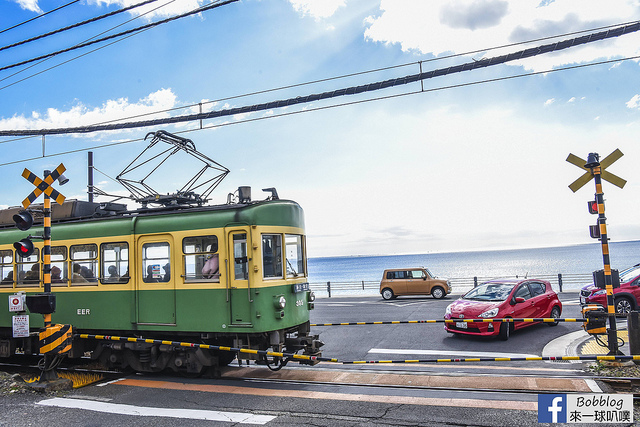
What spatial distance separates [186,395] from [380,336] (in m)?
6.92

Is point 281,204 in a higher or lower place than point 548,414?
higher

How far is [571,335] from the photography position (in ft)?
40.8

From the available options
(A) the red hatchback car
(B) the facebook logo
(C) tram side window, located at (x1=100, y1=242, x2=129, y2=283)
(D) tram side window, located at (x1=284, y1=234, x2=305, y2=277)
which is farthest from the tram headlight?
(A) the red hatchback car

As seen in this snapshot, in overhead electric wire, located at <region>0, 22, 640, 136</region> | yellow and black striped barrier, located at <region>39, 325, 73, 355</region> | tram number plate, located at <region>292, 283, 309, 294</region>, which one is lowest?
yellow and black striped barrier, located at <region>39, 325, 73, 355</region>

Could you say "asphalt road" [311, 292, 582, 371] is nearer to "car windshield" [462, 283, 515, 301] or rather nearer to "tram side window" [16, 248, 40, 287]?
"car windshield" [462, 283, 515, 301]

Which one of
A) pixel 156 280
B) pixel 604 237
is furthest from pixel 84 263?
pixel 604 237

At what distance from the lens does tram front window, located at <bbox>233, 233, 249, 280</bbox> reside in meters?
8.63

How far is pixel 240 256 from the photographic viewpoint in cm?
869

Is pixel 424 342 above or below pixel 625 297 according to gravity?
below

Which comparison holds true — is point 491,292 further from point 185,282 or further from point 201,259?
point 185,282

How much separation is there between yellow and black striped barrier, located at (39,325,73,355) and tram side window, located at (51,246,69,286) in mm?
1473

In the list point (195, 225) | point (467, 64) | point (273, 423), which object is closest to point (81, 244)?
point (195, 225)

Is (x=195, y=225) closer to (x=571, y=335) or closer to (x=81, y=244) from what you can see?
(x=81, y=244)

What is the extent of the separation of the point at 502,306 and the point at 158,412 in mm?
8953
